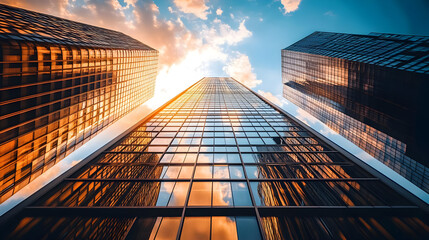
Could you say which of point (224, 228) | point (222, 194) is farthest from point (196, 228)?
point (222, 194)

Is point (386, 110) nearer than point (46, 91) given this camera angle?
No

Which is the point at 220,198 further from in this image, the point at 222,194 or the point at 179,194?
the point at 179,194

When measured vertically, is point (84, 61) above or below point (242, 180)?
above

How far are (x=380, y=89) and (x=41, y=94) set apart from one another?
57272mm

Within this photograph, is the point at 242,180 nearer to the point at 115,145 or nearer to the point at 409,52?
the point at 115,145

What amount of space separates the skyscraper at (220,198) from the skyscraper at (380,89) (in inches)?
955

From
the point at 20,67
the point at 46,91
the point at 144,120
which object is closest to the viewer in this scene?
the point at 20,67

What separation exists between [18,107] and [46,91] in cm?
364

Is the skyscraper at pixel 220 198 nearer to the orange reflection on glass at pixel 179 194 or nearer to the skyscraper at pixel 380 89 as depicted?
the orange reflection on glass at pixel 179 194

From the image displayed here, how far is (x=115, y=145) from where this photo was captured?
1872cm

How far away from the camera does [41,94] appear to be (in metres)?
17.6

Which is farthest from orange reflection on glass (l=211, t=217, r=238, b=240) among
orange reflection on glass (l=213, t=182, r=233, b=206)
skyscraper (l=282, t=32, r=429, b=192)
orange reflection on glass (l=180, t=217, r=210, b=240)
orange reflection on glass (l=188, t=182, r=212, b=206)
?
skyscraper (l=282, t=32, r=429, b=192)

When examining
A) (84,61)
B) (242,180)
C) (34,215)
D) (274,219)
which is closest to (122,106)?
(84,61)

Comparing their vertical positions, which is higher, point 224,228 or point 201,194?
point 201,194
